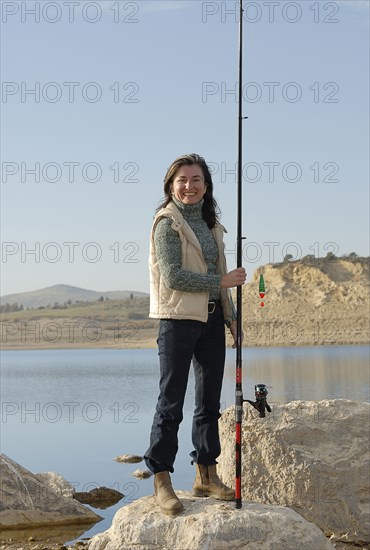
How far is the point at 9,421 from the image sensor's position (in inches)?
669

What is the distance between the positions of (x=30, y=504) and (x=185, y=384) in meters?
3.62

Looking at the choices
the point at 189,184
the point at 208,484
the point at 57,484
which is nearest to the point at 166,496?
the point at 208,484

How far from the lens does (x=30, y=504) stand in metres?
8.39

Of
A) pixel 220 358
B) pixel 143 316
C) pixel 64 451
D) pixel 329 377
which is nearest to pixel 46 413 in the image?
pixel 64 451

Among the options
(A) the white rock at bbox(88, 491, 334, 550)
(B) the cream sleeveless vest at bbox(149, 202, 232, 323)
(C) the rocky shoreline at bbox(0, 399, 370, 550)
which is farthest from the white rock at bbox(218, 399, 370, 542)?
(B) the cream sleeveless vest at bbox(149, 202, 232, 323)

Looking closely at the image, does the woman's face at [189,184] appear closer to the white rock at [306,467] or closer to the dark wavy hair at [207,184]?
the dark wavy hair at [207,184]

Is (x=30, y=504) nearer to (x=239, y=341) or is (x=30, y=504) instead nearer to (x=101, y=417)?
(x=239, y=341)

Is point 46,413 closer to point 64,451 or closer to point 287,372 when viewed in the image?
point 64,451

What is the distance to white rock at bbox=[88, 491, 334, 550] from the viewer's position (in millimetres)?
5043

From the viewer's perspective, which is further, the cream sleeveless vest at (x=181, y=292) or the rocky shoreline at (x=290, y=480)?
the rocky shoreline at (x=290, y=480)

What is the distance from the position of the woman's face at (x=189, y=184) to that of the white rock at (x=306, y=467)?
Result: 2.49 m

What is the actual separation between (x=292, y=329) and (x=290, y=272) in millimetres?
5307

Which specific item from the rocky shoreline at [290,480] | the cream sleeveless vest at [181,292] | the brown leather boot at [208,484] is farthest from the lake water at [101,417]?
the cream sleeveless vest at [181,292]

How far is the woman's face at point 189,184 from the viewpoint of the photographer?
18.2 ft
